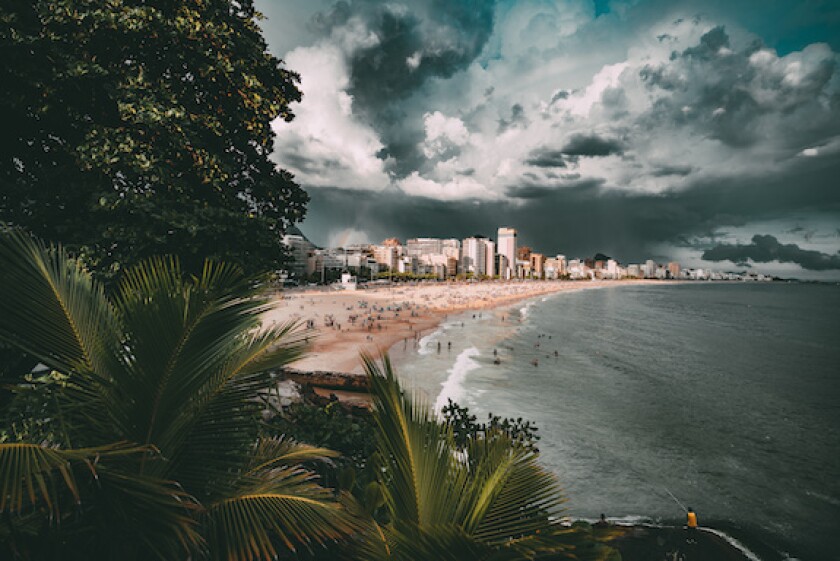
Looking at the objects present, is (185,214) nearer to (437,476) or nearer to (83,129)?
(83,129)

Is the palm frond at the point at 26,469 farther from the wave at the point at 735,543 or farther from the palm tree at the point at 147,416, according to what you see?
the wave at the point at 735,543

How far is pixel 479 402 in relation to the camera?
57.8ft

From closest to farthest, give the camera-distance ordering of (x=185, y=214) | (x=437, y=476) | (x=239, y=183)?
(x=437, y=476) → (x=185, y=214) → (x=239, y=183)

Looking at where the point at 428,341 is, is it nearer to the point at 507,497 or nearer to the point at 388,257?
the point at 507,497

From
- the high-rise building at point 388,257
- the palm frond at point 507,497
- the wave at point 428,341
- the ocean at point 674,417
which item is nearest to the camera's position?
the palm frond at point 507,497

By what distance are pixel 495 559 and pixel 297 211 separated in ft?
24.6

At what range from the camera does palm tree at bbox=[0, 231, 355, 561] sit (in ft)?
5.76

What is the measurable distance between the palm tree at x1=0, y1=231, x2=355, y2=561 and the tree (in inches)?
131

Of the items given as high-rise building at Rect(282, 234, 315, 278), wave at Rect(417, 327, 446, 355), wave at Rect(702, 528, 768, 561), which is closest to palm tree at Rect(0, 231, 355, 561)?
wave at Rect(702, 528, 768, 561)

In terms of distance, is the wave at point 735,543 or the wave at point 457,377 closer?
the wave at point 735,543

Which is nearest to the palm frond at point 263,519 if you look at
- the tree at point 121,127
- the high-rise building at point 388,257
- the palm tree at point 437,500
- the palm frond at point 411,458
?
the palm tree at point 437,500

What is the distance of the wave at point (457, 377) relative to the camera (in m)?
17.9

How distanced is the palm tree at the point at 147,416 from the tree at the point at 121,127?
10.9 ft

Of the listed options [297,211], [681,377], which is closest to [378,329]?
[681,377]
